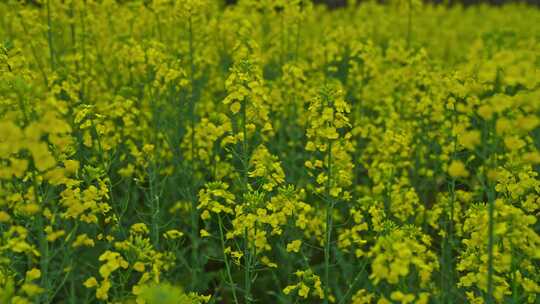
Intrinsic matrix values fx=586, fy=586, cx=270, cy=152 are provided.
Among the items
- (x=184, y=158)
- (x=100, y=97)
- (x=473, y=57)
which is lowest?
(x=184, y=158)

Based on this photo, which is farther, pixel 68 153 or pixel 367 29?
pixel 367 29

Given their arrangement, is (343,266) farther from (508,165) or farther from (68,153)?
(68,153)

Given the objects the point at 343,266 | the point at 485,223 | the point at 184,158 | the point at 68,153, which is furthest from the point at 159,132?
the point at 485,223

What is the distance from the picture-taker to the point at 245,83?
3.58 metres

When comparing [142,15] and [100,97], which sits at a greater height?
[142,15]

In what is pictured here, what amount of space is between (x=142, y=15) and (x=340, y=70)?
315cm

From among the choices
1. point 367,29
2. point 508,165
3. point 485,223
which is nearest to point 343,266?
point 508,165

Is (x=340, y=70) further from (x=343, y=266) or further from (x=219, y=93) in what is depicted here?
(x=343, y=266)

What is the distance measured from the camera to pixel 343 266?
13.9 ft

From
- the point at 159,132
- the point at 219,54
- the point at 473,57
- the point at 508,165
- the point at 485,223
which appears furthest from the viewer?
the point at 219,54

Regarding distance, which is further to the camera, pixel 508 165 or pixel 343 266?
pixel 343 266

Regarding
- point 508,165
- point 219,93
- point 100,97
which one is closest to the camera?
point 508,165

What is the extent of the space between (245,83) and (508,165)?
163 cm

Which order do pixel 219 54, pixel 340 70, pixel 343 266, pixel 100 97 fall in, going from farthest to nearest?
1. pixel 340 70
2. pixel 219 54
3. pixel 100 97
4. pixel 343 266
